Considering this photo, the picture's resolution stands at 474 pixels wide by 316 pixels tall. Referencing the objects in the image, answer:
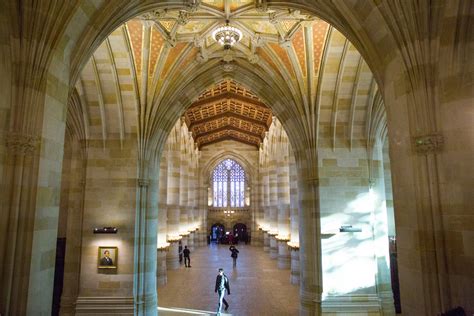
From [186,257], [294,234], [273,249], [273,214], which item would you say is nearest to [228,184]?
[273,214]

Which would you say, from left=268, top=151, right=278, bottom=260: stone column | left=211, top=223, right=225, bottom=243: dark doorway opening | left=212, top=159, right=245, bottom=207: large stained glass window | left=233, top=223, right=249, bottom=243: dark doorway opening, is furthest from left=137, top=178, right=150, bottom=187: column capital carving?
left=233, top=223, right=249, bottom=243: dark doorway opening

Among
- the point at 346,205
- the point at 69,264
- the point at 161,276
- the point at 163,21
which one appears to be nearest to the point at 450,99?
the point at 346,205

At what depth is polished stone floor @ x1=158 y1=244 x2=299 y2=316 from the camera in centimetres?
1235

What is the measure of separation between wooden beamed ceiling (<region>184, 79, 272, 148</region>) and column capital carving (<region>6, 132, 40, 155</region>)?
39.5 feet

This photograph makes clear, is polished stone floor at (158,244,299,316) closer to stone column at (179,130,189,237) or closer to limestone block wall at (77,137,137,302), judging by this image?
limestone block wall at (77,137,137,302)

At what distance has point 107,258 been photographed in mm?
10977

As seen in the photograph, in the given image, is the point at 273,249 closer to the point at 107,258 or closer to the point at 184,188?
the point at 184,188

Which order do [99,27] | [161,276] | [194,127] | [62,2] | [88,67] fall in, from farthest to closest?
[194,127]
[161,276]
[88,67]
[99,27]
[62,2]

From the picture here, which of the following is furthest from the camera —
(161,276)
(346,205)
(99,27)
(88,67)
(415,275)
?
(161,276)

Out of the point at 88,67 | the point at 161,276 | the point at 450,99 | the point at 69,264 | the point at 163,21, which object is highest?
the point at 163,21

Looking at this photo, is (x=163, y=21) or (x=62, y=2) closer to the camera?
(x=62, y=2)

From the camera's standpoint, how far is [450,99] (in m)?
4.77

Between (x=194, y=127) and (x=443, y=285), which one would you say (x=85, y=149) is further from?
(x=194, y=127)

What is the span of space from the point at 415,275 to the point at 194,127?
24.3 meters
